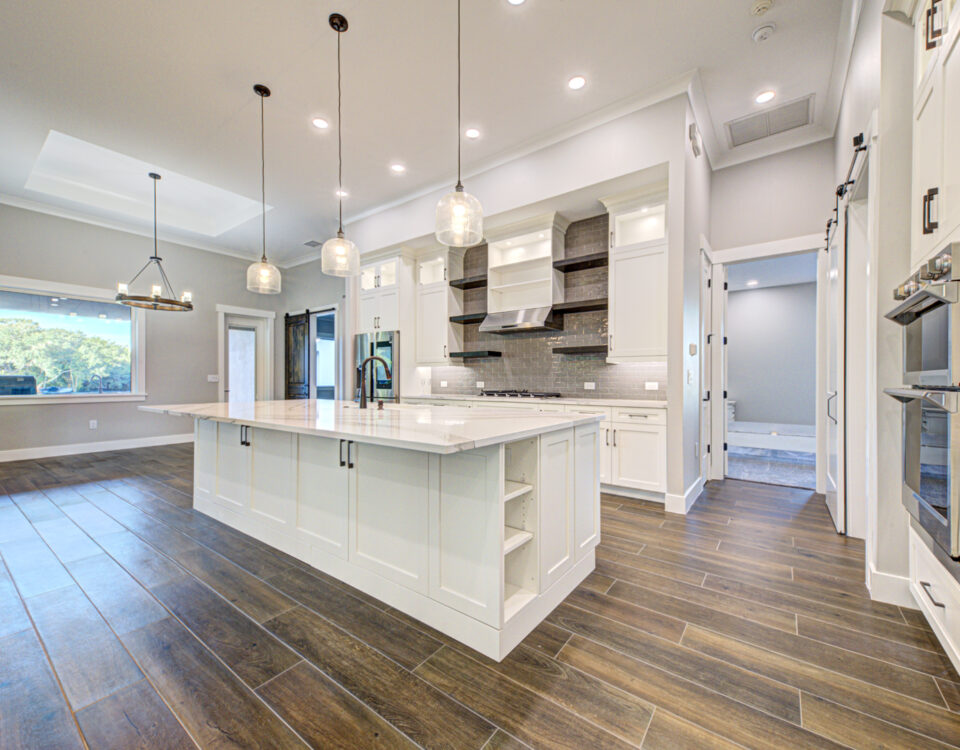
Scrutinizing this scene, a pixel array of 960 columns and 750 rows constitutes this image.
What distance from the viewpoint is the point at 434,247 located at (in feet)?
17.2

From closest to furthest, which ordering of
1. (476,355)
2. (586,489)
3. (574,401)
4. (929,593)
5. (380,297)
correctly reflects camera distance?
(929,593) < (586,489) < (574,401) < (476,355) < (380,297)

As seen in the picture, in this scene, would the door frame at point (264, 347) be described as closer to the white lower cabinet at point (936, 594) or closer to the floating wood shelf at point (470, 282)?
the floating wood shelf at point (470, 282)

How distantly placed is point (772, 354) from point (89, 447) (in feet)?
39.4

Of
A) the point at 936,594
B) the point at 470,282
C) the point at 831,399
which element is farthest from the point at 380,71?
the point at 831,399

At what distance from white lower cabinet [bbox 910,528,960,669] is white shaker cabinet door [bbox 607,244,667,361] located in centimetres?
202

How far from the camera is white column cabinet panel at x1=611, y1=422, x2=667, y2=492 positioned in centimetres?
338

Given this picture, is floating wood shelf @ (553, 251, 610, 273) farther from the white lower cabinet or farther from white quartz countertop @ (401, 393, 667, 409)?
the white lower cabinet

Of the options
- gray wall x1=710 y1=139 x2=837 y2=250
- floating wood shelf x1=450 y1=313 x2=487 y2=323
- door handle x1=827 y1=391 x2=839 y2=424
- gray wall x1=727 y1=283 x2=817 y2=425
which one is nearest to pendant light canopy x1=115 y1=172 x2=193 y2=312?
floating wood shelf x1=450 y1=313 x2=487 y2=323

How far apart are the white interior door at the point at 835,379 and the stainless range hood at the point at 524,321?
7.59ft

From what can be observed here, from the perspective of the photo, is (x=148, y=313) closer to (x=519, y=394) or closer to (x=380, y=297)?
(x=380, y=297)

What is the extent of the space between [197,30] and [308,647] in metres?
3.76

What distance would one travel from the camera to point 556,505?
1.91 meters

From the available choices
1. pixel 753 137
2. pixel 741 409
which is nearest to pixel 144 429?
pixel 753 137

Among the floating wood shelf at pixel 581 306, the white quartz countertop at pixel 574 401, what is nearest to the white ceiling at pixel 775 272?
the floating wood shelf at pixel 581 306
